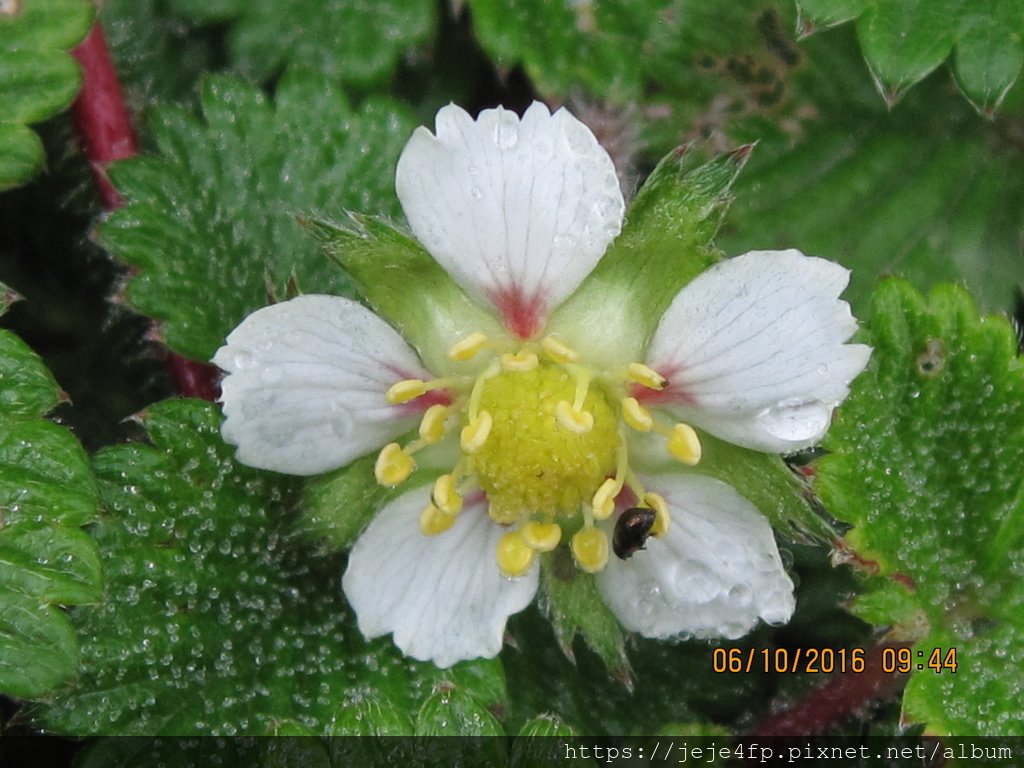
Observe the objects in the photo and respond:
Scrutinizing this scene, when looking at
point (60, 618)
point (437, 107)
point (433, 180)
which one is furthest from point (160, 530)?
point (437, 107)

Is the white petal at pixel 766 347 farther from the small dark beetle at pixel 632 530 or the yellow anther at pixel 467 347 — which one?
the yellow anther at pixel 467 347

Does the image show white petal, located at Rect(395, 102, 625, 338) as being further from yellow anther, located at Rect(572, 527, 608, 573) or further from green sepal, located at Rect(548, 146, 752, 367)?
yellow anther, located at Rect(572, 527, 608, 573)

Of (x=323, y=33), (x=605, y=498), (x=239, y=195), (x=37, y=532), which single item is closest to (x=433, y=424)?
(x=605, y=498)

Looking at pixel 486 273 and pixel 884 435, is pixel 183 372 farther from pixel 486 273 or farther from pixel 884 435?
pixel 884 435

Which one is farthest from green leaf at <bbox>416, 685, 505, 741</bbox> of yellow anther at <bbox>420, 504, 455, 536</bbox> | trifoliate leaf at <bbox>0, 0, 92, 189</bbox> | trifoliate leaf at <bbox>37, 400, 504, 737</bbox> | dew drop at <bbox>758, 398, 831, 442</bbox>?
trifoliate leaf at <bbox>0, 0, 92, 189</bbox>

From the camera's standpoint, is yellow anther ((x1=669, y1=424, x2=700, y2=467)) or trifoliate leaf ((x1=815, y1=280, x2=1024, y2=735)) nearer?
yellow anther ((x1=669, y1=424, x2=700, y2=467))
